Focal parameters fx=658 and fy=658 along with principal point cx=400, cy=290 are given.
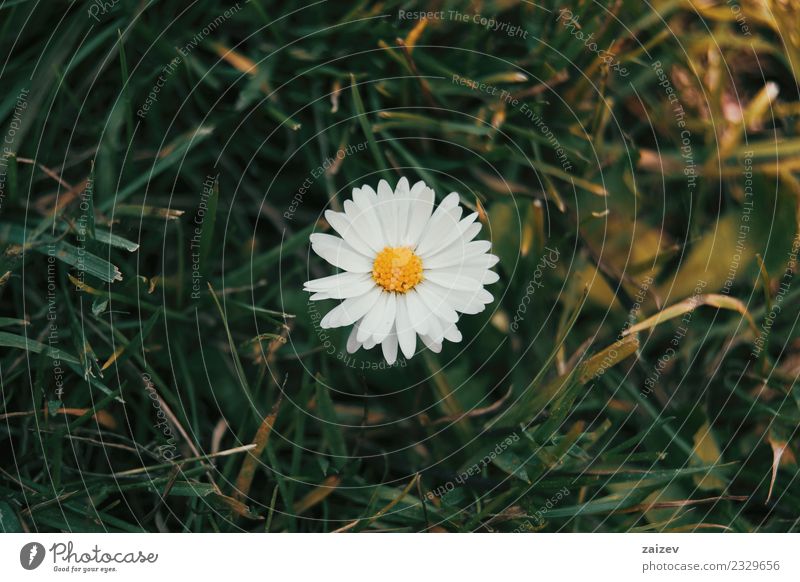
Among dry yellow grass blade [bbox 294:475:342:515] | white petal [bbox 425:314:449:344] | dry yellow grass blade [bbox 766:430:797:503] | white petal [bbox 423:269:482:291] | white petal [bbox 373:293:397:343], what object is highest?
white petal [bbox 423:269:482:291]

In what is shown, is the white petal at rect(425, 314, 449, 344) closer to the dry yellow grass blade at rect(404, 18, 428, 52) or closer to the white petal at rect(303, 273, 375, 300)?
the white petal at rect(303, 273, 375, 300)

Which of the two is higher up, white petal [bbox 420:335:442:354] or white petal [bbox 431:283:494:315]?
white petal [bbox 431:283:494:315]

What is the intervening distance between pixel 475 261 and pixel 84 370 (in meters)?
0.35

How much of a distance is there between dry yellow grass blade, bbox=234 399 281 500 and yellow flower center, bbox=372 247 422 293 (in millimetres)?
142

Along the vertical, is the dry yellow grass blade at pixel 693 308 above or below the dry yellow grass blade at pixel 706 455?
above

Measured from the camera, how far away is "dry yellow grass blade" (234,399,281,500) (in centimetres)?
57

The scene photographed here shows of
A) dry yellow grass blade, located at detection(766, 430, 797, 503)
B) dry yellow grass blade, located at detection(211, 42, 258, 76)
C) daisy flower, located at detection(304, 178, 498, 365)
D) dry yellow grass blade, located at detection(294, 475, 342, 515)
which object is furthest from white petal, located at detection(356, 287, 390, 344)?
dry yellow grass blade, located at detection(766, 430, 797, 503)

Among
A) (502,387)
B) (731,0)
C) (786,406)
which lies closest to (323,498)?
(502,387)

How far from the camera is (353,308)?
574mm

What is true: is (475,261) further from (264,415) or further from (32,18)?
(32,18)
